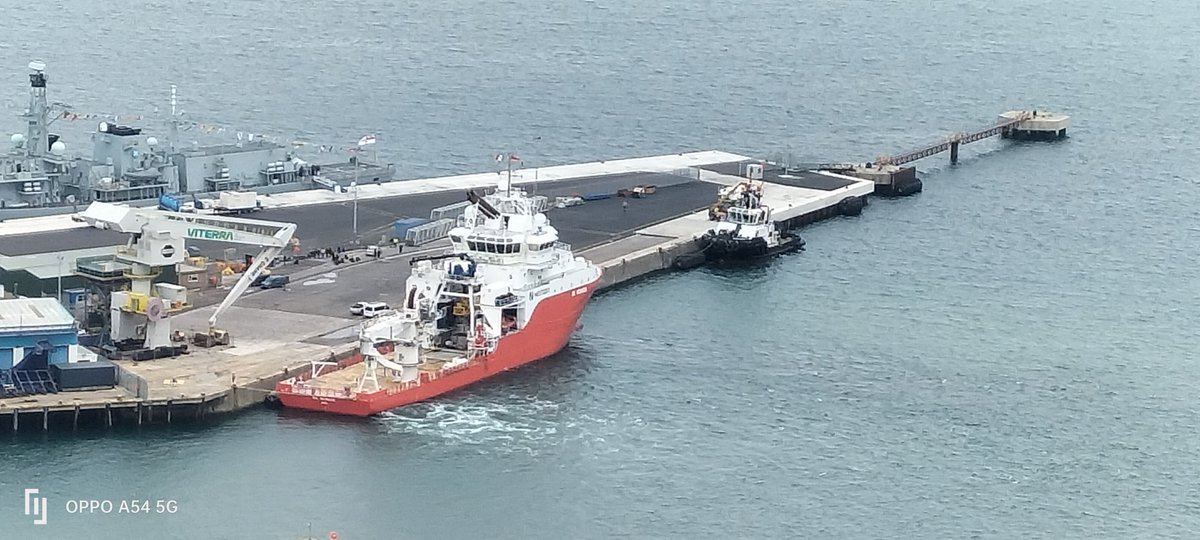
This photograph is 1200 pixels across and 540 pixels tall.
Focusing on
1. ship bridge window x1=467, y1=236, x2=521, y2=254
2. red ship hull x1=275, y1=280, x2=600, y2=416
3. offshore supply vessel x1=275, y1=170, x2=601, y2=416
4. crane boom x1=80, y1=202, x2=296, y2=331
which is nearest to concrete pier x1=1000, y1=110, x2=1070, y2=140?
offshore supply vessel x1=275, y1=170, x2=601, y2=416

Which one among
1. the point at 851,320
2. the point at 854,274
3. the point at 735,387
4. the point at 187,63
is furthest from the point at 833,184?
the point at 187,63

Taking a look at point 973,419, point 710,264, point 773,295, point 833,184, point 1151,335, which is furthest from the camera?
point 833,184

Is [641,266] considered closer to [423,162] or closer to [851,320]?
[851,320]

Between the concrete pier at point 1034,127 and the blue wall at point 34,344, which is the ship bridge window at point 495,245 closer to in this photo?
the blue wall at point 34,344

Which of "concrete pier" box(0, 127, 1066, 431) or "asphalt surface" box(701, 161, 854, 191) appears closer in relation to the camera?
"concrete pier" box(0, 127, 1066, 431)

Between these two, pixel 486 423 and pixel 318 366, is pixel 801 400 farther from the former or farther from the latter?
pixel 318 366

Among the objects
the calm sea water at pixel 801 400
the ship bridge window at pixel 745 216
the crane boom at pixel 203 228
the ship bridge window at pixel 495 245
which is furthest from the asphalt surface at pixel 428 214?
the ship bridge window at pixel 495 245

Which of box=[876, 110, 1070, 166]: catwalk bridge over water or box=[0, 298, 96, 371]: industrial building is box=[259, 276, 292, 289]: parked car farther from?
box=[876, 110, 1070, 166]: catwalk bridge over water
